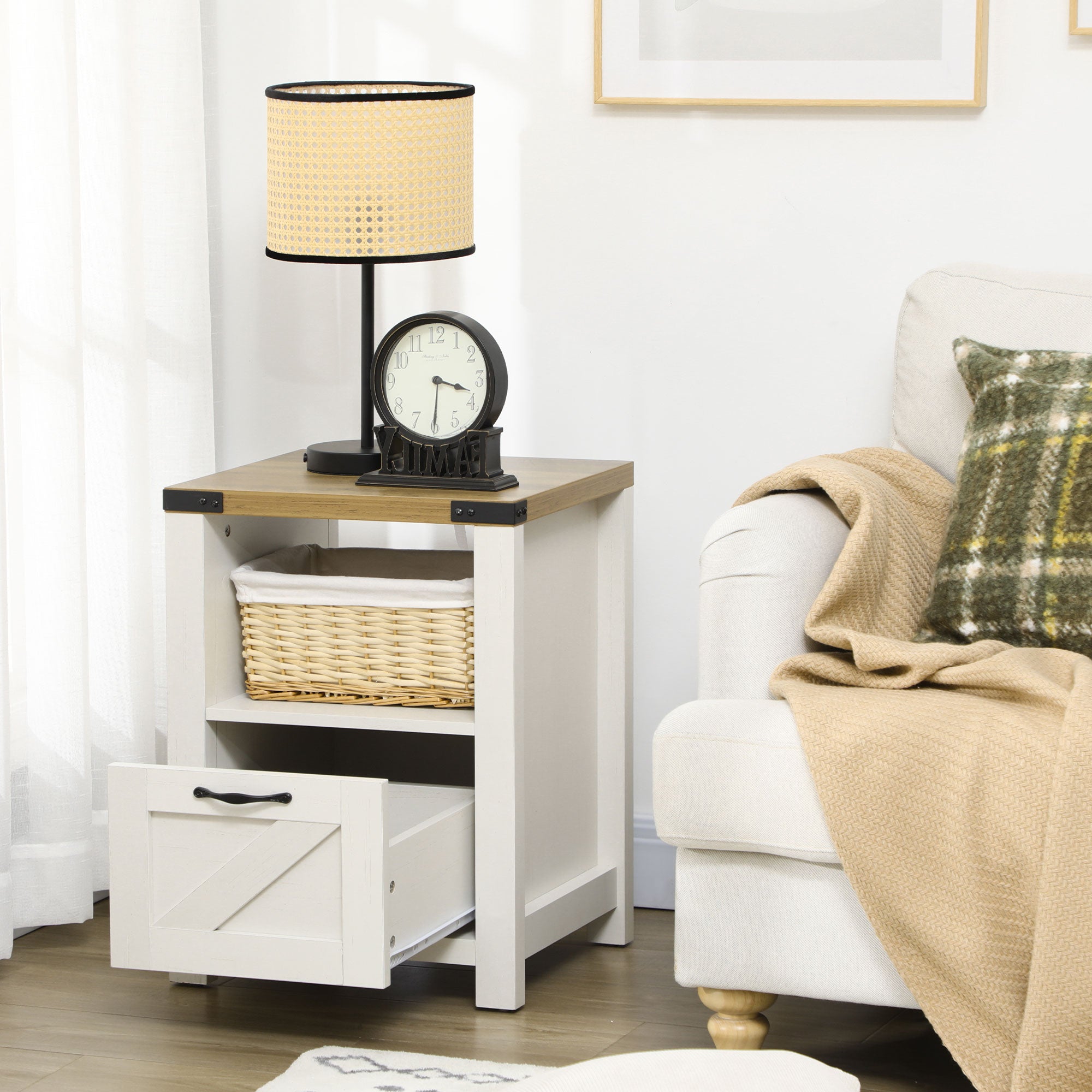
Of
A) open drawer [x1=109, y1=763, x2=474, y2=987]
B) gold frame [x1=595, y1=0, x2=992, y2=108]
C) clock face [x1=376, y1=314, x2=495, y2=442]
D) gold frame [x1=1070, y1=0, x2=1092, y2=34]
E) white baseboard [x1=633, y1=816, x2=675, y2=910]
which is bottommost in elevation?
white baseboard [x1=633, y1=816, x2=675, y2=910]

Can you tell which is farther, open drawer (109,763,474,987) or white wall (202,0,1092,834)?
white wall (202,0,1092,834)

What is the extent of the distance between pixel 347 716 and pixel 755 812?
526mm

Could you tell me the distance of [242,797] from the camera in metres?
1.61

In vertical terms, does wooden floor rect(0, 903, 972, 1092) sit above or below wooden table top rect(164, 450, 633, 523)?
below

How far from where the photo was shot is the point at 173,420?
7.11 feet

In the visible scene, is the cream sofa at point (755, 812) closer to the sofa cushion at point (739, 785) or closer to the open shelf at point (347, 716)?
the sofa cushion at point (739, 785)

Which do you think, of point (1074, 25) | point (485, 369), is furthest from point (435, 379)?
point (1074, 25)

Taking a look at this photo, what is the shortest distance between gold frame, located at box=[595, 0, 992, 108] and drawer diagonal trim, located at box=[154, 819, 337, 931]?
1073 millimetres

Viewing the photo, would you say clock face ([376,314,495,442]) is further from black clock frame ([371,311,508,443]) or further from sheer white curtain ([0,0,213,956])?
sheer white curtain ([0,0,213,956])

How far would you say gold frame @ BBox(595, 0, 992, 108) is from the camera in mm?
2004

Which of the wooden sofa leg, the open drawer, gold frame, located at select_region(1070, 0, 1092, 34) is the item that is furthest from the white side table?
gold frame, located at select_region(1070, 0, 1092, 34)

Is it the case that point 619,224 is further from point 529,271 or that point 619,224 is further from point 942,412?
point 942,412

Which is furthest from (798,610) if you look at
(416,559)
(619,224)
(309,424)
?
(309,424)

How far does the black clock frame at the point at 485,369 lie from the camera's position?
1758mm
